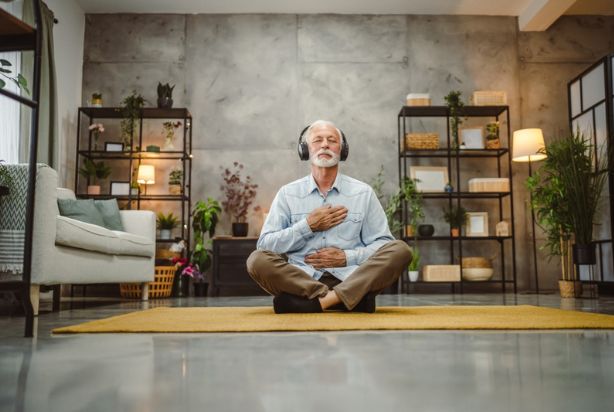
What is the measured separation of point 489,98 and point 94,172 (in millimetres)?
4285

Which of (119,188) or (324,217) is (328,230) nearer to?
(324,217)

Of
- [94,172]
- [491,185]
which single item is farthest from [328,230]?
[94,172]

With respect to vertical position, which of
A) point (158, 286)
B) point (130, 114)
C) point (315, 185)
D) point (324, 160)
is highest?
point (130, 114)

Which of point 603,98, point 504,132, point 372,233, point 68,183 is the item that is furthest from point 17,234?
point 504,132

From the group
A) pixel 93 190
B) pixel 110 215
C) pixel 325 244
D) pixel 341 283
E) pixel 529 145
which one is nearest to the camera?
pixel 341 283

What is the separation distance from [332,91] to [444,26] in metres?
1.53

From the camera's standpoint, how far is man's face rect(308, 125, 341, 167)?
8.81ft

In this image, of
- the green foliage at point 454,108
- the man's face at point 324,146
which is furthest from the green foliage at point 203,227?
the man's face at point 324,146

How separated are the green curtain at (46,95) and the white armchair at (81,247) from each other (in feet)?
2.12

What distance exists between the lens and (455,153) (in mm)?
6250

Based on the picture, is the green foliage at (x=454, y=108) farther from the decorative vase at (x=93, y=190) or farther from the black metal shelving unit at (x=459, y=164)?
the decorative vase at (x=93, y=190)

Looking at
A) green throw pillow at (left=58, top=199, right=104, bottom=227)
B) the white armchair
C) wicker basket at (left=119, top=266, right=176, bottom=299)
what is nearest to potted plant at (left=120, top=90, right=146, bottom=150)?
the white armchair

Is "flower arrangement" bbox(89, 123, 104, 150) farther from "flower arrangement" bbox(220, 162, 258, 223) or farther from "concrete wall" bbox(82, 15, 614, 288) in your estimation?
"flower arrangement" bbox(220, 162, 258, 223)

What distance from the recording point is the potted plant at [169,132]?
20.0ft
